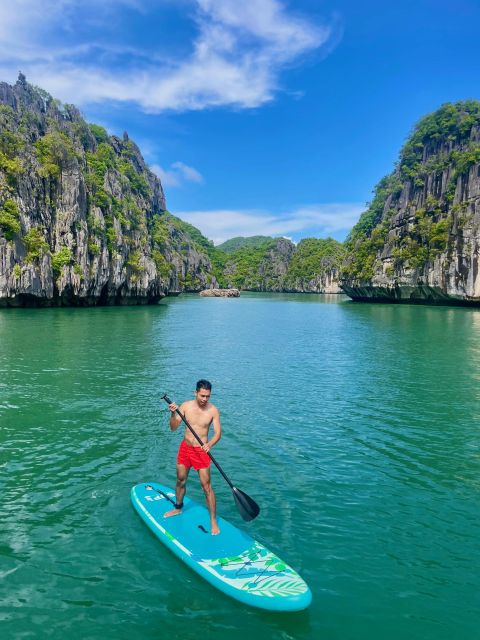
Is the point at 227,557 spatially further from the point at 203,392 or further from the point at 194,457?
the point at 203,392

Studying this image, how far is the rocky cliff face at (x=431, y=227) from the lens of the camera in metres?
66.7

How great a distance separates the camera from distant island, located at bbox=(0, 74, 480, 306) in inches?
2051

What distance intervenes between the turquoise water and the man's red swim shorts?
53.2 inches

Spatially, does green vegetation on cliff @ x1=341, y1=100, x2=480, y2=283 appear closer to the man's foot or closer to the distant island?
the distant island

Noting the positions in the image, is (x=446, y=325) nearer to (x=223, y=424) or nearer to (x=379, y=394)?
(x=379, y=394)

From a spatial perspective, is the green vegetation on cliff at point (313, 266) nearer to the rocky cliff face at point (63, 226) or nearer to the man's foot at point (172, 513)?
the rocky cliff face at point (63, 226)

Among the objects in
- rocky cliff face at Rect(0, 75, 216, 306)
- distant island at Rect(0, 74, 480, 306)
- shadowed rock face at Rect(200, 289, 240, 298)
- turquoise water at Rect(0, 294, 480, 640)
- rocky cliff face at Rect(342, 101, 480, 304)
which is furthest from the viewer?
shadowed rock face at Rect(200, 289, 240, 298)

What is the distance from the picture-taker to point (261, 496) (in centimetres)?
930

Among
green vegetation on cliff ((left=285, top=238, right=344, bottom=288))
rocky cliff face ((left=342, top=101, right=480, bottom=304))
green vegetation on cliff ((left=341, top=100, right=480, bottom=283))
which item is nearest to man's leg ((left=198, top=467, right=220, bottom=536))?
rocky cliff face ((left=342, top=101, right=480, bottom=304))

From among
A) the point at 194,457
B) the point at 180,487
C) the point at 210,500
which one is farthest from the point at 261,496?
the point at 194,457

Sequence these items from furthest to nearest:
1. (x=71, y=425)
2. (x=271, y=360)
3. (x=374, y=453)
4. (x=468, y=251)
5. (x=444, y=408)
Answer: (x=468, y=251)
(x=271, y=360)
(x=444, y=408)
(x=71, y=425)
(x=374, y=453)

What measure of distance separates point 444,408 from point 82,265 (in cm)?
4993

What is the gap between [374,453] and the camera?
1164cm

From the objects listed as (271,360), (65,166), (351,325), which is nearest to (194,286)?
(65,166)
